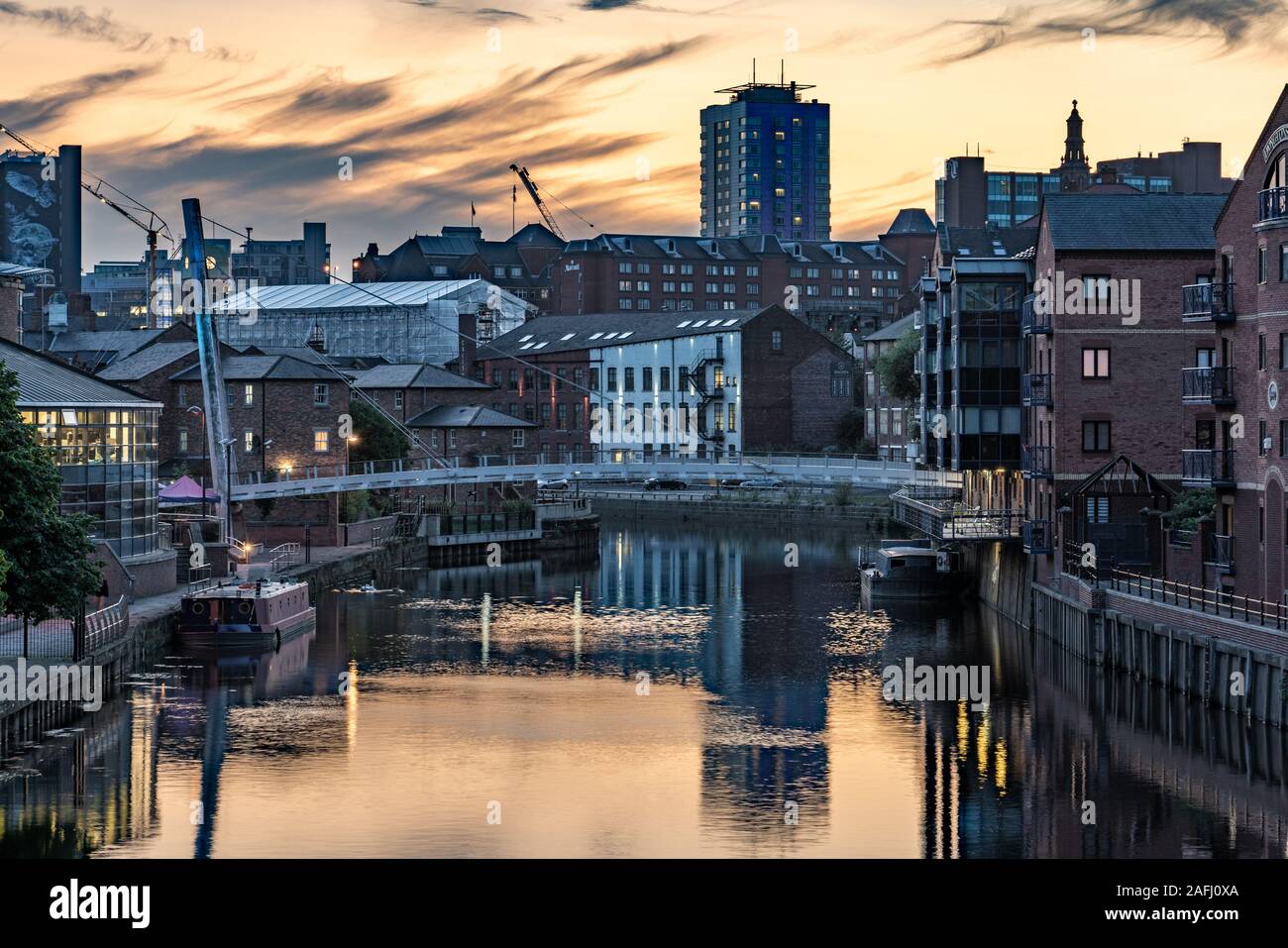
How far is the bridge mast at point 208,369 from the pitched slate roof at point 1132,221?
106 ft

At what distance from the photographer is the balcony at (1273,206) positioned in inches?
1786

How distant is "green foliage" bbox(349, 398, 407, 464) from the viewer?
101 metres

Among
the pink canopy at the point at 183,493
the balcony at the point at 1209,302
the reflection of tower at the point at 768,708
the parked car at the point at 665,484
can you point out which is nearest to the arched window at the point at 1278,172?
the balcony at the point at 1209,302

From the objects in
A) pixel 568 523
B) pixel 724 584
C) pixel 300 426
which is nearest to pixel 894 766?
pixel 724 584

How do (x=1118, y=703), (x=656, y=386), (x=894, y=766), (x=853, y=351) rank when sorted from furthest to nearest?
(x=853, y=351), (x=656, y=386), (x=1118, y=703), (x=894, y=766)

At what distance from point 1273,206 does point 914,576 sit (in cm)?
2848

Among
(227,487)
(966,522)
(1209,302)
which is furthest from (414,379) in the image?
(1209,302)

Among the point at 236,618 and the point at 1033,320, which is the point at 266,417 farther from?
the point at 1033,320

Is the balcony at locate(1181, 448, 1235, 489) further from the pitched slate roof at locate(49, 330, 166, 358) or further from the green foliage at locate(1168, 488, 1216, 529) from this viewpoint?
the pitched slate roof at locate(49, 330, 166, 358)

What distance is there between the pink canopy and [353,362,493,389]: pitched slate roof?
3648 centimetres

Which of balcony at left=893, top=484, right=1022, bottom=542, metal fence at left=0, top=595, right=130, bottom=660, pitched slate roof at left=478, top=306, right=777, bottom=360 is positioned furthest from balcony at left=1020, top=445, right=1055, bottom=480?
pitched slate roof at left=478, top=306, right=777, bottom=360

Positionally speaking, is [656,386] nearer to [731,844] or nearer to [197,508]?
[197,508]

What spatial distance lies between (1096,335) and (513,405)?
83759mm
